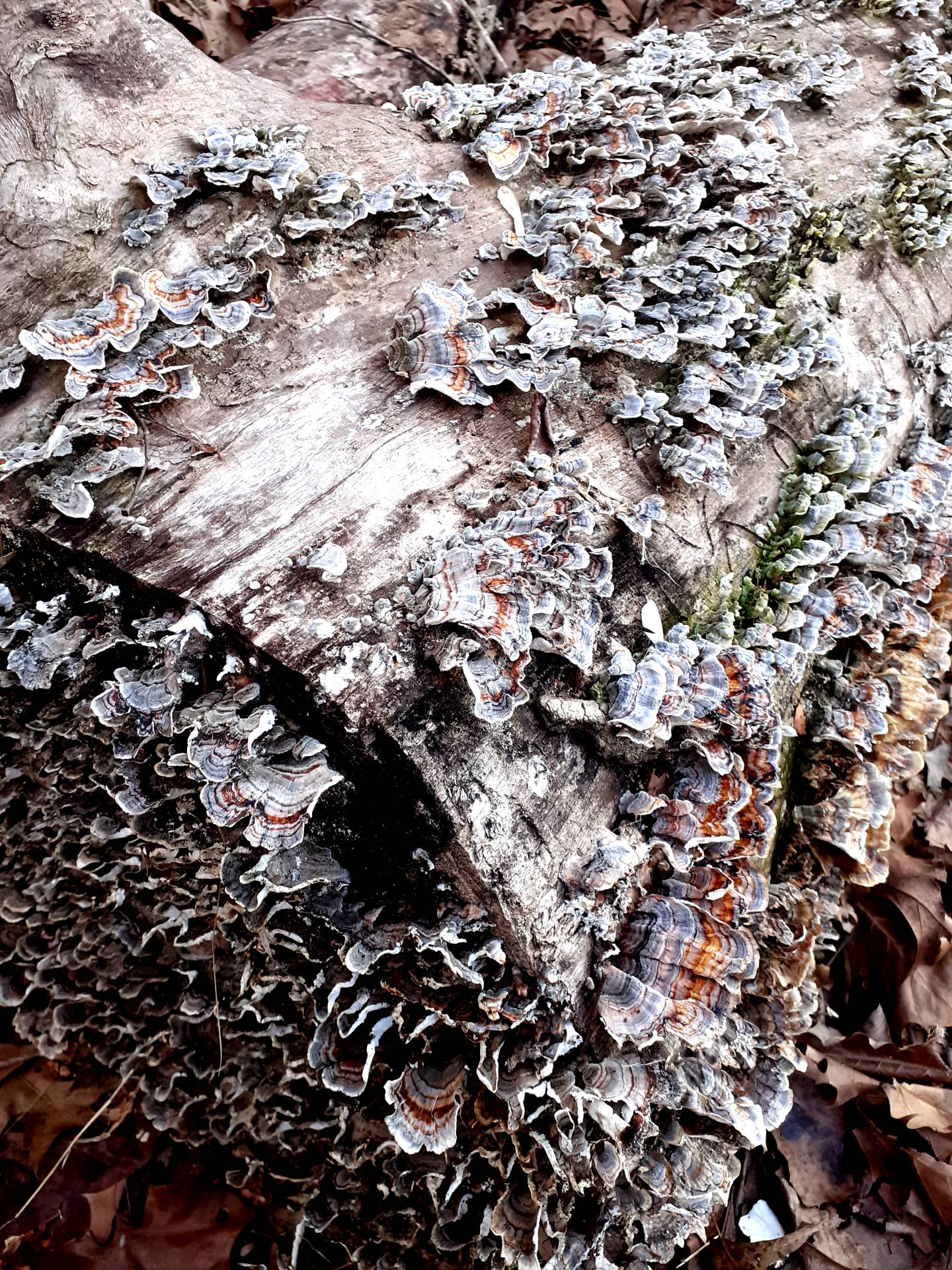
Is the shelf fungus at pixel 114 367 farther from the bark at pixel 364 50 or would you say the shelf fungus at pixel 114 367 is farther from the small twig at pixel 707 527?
the bark at pixel 364 50

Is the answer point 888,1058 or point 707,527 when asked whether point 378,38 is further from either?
point 888,1058

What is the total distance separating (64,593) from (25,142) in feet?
5.09

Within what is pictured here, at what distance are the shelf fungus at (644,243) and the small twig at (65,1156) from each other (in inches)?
120

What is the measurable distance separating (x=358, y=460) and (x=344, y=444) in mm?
74

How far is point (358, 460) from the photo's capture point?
94.1 inches

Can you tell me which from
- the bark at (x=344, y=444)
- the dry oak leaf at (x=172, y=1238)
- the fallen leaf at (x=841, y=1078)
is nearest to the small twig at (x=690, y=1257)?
the fallen leaf at (x=841, y=1078)

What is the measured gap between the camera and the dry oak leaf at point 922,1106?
3275 millimetres

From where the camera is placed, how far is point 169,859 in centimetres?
259

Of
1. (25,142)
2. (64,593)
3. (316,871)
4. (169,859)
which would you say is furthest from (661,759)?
(25,142)

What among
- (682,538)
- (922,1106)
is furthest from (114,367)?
(922,1106)

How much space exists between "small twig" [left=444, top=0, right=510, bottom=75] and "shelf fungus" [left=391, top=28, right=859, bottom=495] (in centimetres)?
142

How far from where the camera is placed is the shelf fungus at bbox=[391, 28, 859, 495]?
8.44 ft

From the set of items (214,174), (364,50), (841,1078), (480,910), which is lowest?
(841,1078)

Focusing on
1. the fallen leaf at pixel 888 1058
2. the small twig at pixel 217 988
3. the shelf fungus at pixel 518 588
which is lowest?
the fallen leaf at pixel 888 1058
